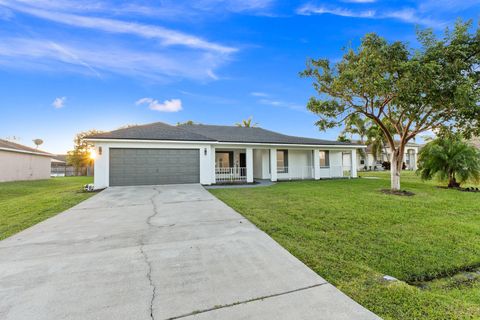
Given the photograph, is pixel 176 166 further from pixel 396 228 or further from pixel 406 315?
pixel 406 315

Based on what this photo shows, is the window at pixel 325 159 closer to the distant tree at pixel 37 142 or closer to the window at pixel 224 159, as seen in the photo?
the window at pixel 224 159

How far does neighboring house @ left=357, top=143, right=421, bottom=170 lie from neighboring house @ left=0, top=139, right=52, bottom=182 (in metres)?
38.4

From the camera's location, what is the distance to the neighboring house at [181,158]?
1140 centimetres

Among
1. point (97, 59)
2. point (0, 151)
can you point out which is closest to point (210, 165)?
point (97, 59)

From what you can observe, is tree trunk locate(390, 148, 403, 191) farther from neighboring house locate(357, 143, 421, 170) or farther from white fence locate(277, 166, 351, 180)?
neighboring house locate(357, 143, 421, 170)

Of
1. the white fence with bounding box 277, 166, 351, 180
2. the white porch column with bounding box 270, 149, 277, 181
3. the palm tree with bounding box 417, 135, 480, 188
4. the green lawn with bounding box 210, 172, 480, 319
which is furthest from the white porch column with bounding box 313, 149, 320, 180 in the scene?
the green lawn with bounding box 210, 172, 480, 319

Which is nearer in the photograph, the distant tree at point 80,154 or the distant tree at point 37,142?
the distant tree at point 80,154

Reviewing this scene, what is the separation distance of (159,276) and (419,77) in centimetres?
998

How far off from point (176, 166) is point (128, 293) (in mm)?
10503

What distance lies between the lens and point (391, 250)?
145 inches

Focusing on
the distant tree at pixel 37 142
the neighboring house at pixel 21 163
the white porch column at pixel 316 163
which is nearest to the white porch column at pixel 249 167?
the white porch column at pixel 316 163

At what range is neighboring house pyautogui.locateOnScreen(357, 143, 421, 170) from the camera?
31.2 meters

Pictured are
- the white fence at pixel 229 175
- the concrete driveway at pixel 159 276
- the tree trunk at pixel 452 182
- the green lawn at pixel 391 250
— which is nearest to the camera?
Answer: the concrete driveway at pixel 159 276

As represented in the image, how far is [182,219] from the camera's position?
209 inches
